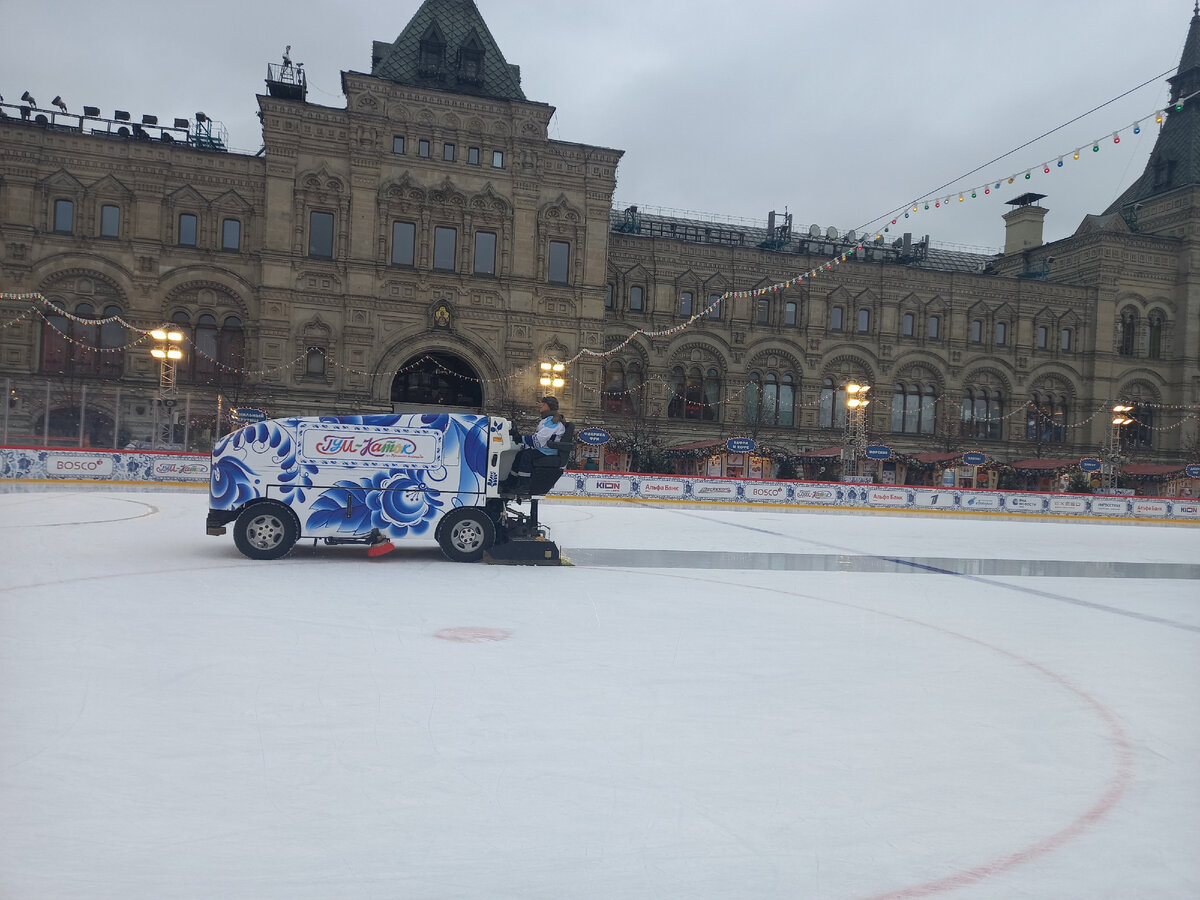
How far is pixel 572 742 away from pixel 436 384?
4208 cm

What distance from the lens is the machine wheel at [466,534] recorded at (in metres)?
13.2

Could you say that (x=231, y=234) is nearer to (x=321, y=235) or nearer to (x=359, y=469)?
(x=321, y=235)

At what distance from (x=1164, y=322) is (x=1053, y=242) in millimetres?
8503

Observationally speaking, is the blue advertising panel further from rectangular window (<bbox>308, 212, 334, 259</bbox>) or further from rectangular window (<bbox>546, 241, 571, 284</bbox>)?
rectangular window (<bbox>308, 212, 334, 259</bbox>)

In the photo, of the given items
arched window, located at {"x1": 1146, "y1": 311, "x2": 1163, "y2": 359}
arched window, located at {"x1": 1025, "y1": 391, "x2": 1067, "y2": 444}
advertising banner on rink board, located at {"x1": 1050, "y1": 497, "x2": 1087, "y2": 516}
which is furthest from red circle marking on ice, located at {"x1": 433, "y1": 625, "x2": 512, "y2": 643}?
arched window, located at {"x1": 1146, "y1": 311, "x2": 1163, "y2": 359}

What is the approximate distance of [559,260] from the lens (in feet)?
152

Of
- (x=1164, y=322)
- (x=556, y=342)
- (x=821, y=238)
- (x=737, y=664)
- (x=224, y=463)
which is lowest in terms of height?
(x=737, y=664)

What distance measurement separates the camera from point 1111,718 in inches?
247

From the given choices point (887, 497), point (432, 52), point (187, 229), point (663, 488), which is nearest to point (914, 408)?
point (887, 497)

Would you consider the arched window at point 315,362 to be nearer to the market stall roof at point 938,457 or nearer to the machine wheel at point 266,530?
the market stall roof at point 938,457

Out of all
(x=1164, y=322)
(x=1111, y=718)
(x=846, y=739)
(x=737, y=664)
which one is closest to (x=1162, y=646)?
(x=1111, y=718)

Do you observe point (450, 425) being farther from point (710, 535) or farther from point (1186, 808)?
point (1186, 808)

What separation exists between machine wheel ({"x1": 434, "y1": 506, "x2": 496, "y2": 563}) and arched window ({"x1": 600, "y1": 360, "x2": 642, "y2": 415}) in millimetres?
36485

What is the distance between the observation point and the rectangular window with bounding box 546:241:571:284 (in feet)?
151
